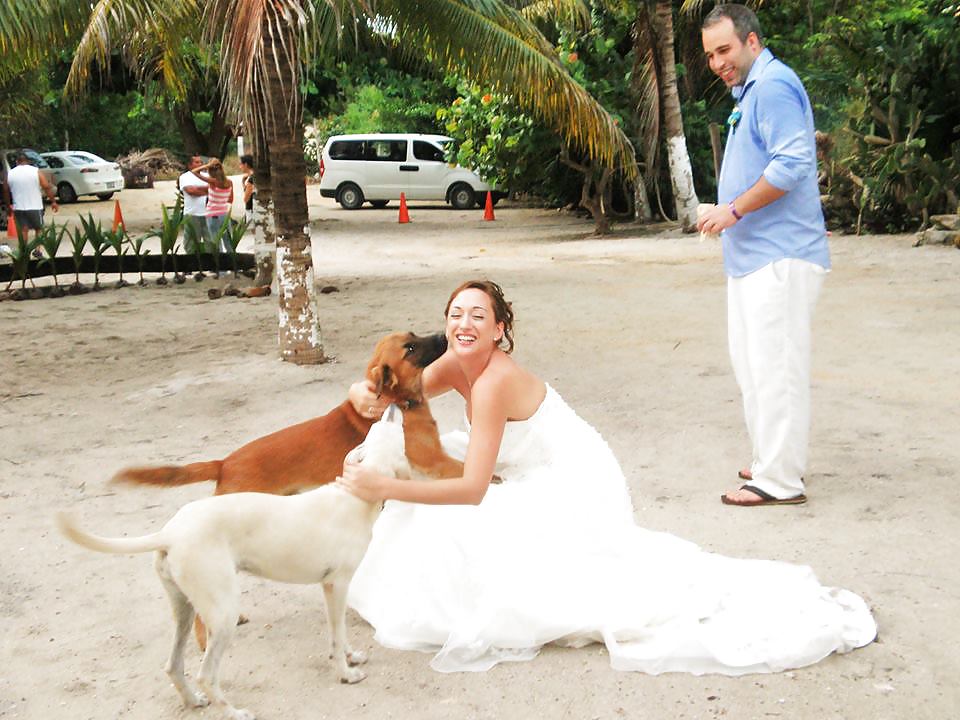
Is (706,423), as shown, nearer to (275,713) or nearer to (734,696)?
(734,696)

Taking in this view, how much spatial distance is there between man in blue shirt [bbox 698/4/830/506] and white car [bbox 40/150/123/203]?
32.0 m

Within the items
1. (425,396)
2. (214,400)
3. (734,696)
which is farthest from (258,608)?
(214,400)

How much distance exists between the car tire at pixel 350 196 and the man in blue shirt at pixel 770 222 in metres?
25.0

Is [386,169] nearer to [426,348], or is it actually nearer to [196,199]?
[196,199]

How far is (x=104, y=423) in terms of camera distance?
24.0ft

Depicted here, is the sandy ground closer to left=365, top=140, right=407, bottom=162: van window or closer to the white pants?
the white pants

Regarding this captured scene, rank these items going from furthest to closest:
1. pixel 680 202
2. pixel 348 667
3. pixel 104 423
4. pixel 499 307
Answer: pixel 680 202
pixel 104 423
pixel 499 307
pixel 348 667

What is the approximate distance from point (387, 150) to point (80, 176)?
35.7 feet

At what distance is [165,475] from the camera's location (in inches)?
139

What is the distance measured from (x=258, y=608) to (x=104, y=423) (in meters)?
3.73

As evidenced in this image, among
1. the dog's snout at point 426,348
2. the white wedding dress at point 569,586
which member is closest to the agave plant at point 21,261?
the dog's snout at point 426,348

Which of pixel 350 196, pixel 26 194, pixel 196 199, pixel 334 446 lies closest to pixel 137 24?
pixel 196 199

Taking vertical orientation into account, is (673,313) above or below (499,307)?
below

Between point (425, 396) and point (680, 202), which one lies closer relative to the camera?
point (425, 396)
